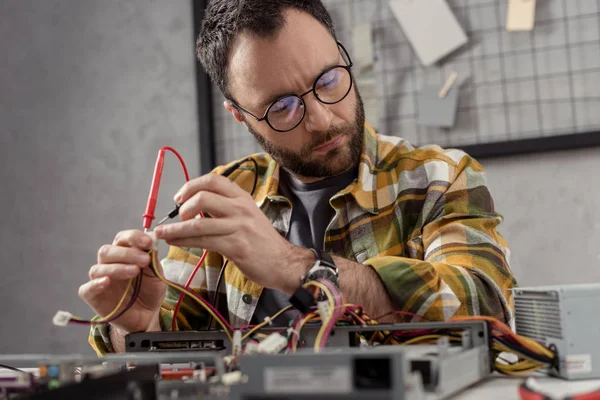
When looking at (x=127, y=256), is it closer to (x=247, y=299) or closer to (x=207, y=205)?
(x=207, y=205)

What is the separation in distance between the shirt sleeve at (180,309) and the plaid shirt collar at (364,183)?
20 centimetres

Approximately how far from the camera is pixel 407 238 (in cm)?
142

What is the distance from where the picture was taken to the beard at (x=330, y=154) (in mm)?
1412

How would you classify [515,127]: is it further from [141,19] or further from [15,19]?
[15,19]

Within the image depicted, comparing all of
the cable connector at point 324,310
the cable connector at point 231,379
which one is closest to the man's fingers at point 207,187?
the cable connector at point 324,310

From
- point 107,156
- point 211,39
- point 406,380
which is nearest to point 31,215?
point 107,156

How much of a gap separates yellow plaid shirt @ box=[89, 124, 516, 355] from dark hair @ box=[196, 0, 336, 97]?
27cm

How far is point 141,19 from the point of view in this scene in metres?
2.30

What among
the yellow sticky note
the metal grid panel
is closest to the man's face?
the metal grid panel

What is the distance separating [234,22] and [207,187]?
2.07ft

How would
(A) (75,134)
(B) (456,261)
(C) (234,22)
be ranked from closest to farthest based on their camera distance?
1. (B) (456,261)
2. (C) (234,22)
3. (A) (75,134)

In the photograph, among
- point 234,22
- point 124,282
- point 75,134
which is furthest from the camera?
point 75,134

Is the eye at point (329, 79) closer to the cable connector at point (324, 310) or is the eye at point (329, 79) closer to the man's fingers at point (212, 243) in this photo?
the man's fingers at point (212, 243)

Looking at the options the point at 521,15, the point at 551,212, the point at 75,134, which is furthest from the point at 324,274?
the point at 75,134
